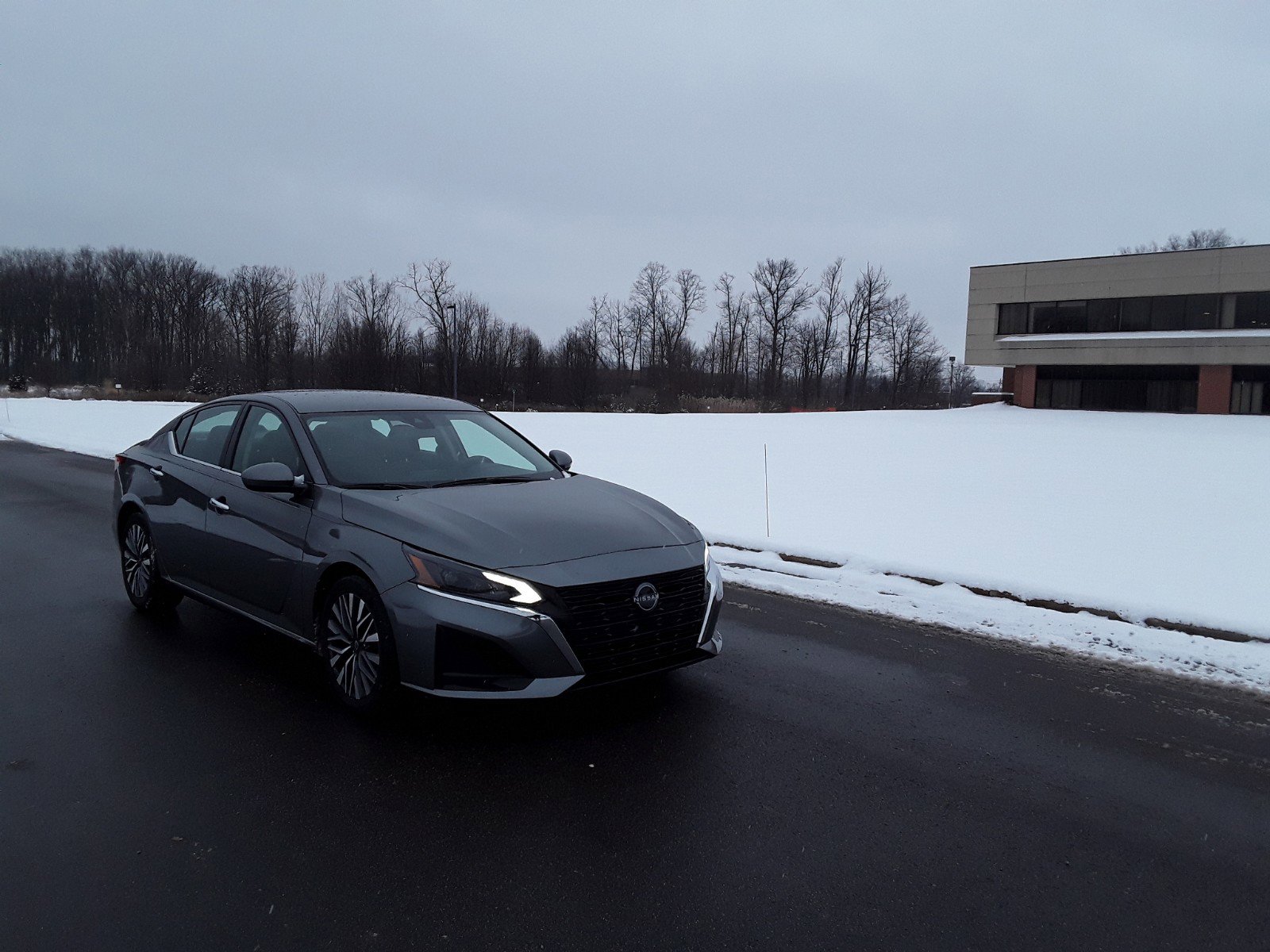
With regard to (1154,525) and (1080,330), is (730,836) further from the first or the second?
(1080,330)

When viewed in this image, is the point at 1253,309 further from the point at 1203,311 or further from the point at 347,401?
the point at 347,401

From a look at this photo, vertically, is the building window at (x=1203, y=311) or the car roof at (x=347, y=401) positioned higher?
the building window at (x=1203, y=311)

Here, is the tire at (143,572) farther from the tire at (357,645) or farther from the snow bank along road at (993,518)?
the snow bank along road at (993,518)

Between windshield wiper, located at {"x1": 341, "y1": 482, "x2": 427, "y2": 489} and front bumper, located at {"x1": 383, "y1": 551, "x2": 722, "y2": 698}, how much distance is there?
918 millimetres

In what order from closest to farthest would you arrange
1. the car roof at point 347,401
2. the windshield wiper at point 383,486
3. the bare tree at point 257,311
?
the windshield wiper at point 383,486, the car roof at point 347,401, the bare tree at point 257,311

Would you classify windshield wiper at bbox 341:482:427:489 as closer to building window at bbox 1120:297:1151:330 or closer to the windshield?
the windshield

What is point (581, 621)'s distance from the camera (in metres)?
4.11

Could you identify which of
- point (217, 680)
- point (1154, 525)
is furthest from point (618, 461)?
point (217, 680)

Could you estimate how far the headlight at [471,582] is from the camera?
4.07 metres

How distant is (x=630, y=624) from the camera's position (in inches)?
168

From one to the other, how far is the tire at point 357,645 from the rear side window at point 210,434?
1.84 m

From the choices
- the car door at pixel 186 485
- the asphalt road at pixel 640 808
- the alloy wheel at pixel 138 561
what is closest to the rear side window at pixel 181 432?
the car door at pixel 186 485

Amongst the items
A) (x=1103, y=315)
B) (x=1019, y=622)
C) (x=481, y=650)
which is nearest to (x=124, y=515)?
(x=481, y=650)

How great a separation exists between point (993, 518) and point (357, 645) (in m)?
10.6
